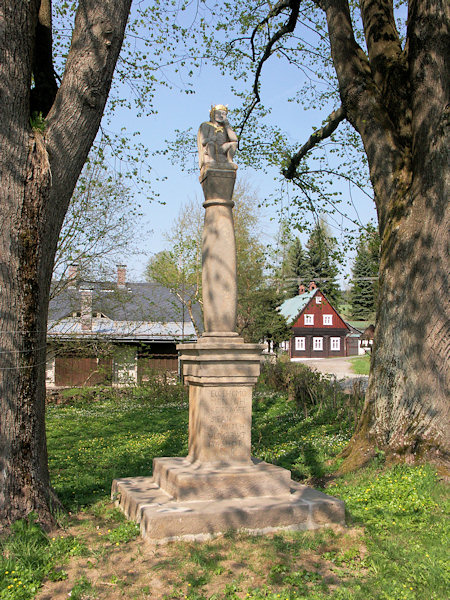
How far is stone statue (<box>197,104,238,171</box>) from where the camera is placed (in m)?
6.32

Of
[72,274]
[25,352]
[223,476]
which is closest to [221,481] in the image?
[223,476]

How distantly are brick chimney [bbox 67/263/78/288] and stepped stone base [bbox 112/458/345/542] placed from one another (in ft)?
41.7

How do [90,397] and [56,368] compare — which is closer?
[90,397]

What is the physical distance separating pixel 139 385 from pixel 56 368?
41.1 feet

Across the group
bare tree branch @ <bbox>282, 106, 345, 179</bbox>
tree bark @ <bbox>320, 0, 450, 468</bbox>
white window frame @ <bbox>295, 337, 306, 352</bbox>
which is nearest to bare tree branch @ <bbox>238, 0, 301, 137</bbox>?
bare tree branch @ <bbox>282, 106, 345, 179</bbox>

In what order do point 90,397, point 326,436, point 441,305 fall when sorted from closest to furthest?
1. point 441,305
2. point 326,436
3. point 90,397

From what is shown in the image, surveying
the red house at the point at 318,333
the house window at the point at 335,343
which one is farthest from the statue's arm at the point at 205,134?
the house window at the point at 335,343

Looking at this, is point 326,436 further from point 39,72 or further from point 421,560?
point 39,72

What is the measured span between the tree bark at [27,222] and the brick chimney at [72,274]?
1282 cm

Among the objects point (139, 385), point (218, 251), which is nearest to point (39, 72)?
point (218, 251)

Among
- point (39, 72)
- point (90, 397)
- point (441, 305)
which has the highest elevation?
point (39, 72)

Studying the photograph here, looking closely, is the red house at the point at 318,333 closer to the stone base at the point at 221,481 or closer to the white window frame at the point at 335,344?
the white window frame at the point at 335,344

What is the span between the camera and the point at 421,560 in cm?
443

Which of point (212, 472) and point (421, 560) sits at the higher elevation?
point (212, 472)
